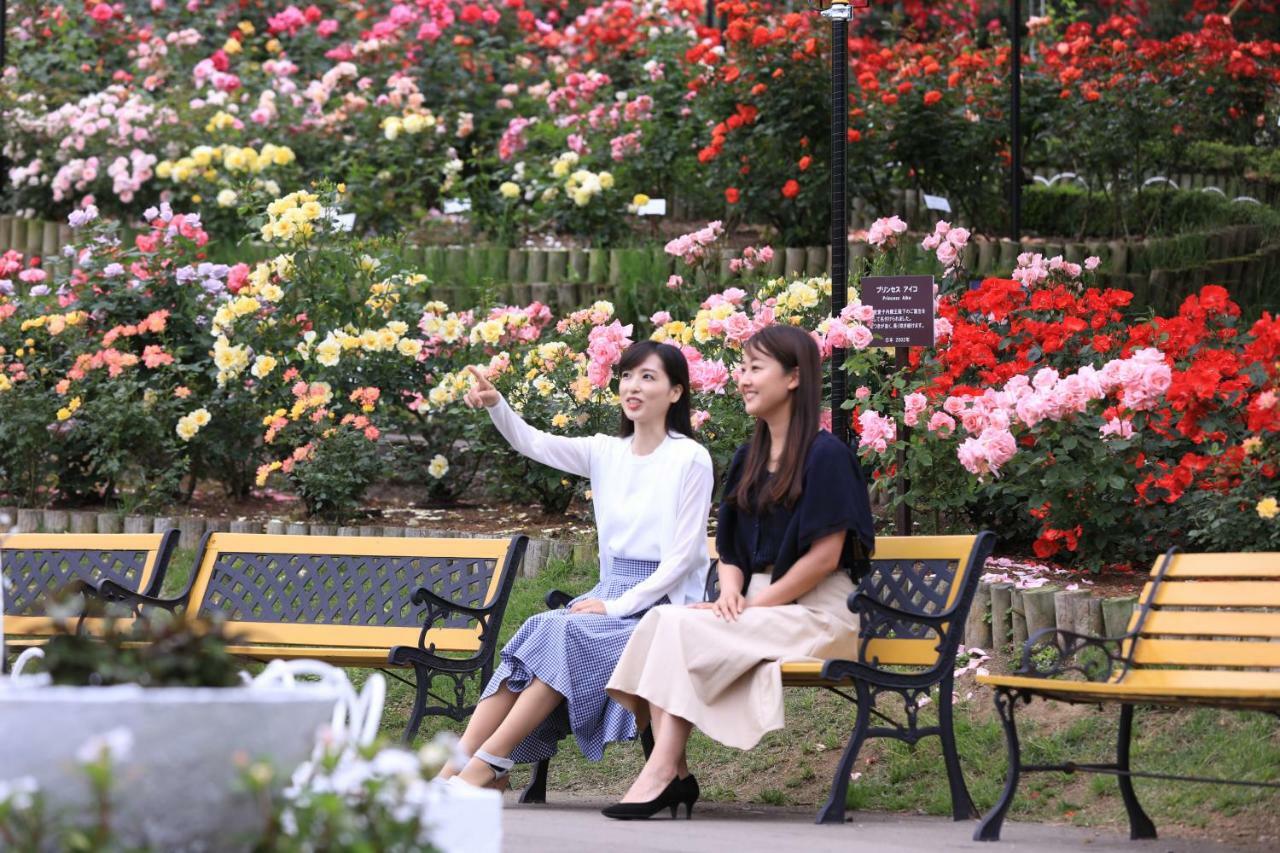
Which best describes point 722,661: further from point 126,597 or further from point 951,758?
point 126,597

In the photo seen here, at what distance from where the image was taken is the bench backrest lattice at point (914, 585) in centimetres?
521

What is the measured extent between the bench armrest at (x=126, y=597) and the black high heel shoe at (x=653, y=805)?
1804 millimetres

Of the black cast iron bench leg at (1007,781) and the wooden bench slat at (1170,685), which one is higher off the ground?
the wooden bench slat at (1170,685)

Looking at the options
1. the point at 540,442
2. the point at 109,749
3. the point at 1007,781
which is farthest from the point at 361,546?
the point at 109,749

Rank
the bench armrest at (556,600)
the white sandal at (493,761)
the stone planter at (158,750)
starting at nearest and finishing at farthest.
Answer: the stone planter at (158,750), the white sandal at (493,761), the bench armrest at (556,600)

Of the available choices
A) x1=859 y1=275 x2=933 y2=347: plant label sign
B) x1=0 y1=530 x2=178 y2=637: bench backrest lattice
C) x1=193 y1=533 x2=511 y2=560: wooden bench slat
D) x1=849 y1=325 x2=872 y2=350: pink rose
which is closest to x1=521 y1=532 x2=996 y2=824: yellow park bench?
x1=193 y1=533 x2=511 y2=560: wooden bench slat

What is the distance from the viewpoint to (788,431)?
521 cm

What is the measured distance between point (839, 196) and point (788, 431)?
1.60m

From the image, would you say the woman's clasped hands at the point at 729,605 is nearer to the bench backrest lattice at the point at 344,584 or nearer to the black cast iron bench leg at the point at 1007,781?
the black cast iron bench leg at the point at 1007,781

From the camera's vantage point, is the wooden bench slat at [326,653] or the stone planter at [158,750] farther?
the wooden bench slat at [326,653]

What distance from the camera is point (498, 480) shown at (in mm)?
8141

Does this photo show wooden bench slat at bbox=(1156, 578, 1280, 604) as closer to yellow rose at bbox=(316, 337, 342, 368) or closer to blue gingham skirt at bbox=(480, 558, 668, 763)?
blue gingham skirt at bbox=(480, 558, 668, 763)

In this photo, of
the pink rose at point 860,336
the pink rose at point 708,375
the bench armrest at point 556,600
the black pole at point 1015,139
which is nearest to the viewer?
the bench armrest at point 556,600

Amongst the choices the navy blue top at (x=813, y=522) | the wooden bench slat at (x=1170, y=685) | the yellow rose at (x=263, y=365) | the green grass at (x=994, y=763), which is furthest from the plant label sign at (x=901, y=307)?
the yellow rose at (x=263, y=365)
